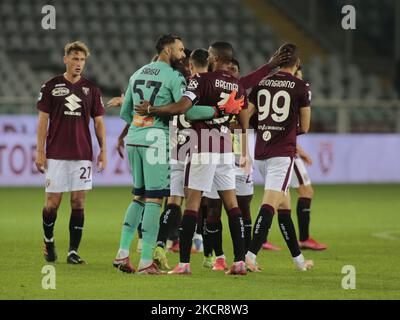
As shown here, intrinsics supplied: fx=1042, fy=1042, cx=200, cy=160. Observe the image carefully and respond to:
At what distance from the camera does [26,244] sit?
12.1 meters

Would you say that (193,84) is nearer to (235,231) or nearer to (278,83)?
(278,83)

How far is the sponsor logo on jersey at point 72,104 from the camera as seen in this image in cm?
1033

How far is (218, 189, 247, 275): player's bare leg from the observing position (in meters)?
9.55

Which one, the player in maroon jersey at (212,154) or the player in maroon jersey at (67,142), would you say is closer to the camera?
the player in maroon jersey at (212,154)

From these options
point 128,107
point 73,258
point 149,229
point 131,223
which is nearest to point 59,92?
point 128,107

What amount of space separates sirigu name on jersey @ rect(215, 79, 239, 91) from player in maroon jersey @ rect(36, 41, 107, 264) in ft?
5.15

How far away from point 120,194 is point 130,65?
25.1 ft

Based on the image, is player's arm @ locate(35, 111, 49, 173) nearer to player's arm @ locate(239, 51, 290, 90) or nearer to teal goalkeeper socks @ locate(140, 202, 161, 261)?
teal goalkeeper socks @ locate(140, 202, 161, 261)

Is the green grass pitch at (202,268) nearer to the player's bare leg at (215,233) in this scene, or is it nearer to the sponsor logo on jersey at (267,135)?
the player's bare leg at (215,233)

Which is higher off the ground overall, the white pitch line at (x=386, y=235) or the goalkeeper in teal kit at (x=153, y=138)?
the goalkeeper in teal kit at (x=153, y=138)

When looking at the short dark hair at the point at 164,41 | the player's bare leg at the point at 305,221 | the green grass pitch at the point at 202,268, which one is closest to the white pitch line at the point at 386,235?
the green grass pitch at the point at 202,268

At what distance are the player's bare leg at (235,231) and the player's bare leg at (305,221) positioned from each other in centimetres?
266

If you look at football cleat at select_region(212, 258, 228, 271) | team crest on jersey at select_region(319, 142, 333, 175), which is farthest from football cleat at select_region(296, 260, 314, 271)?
team crest on jersey at select_region(319, 142, 333, 175)
